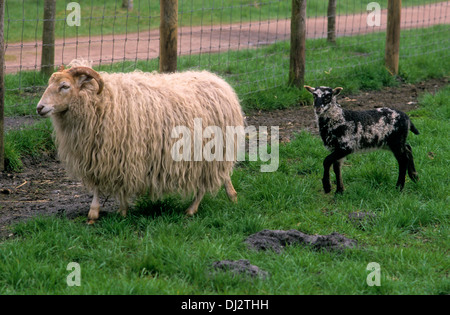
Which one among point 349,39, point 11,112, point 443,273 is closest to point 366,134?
point 443,273

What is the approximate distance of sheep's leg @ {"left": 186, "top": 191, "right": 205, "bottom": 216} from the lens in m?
5.45

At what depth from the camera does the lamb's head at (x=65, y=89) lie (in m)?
4.95

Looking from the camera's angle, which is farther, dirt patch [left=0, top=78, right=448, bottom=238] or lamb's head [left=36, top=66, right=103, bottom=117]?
dirt patch [left=0, top=78, right=448, bottom=238]

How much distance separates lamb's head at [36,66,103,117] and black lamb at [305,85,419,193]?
2088 mm

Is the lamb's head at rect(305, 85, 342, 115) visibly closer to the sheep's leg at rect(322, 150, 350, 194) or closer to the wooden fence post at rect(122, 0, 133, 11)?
the sheep's leg at rect(322, 150, 350, 194)

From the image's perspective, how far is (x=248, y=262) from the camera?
4.31m

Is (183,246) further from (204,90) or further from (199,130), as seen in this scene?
(204,90)

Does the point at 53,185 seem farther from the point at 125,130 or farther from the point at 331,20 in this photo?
the point at 331,20

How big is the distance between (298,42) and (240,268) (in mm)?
5480

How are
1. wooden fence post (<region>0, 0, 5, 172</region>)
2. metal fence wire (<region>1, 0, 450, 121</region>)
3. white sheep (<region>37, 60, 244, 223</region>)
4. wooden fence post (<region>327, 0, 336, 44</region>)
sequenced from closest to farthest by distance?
white sheep (<region>37, 60, 244, 223</region>) < wooden fence post (<region>0, 0, 5, 172</region>) < metal fence wire (<region>1, 0, 450, 121</region>) < wooden fence post (<region>327, 0, 336, 44</region>)
